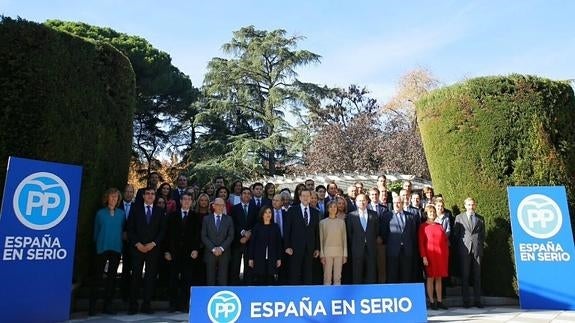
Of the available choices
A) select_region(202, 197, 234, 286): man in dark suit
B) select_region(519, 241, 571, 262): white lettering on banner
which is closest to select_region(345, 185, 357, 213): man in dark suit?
select_region(202, 197, 234, 286): man in dark suit

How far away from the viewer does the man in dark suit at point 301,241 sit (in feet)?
20.5

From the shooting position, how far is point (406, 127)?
2511cm

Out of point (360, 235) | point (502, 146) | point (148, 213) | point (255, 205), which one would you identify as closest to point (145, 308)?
point (148, 213)

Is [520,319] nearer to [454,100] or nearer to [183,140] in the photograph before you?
[454,100]

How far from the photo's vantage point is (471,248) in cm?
656

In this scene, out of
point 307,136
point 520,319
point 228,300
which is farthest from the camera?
point 307,136

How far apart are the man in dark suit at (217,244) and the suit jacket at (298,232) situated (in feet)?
2.63

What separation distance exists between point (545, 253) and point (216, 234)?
15.3 ft

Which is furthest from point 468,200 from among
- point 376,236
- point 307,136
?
point 307,136

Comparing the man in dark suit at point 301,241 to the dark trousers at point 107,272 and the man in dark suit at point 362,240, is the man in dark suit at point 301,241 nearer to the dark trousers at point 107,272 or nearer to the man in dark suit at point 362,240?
the man in dark suit at point 362,240

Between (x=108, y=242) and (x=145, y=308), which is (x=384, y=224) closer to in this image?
(x=145, y=308)

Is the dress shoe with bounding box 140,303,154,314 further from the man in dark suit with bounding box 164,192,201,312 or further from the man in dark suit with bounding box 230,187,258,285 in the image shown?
the man in dark suit with bounding box 230,187,258,285

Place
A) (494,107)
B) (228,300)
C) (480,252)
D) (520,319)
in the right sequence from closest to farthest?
(228,300), (520,319), (480,252), (494,107)

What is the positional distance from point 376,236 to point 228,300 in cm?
313
